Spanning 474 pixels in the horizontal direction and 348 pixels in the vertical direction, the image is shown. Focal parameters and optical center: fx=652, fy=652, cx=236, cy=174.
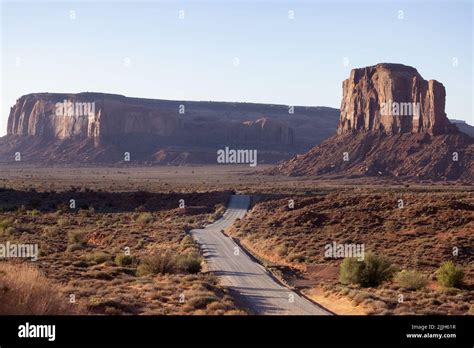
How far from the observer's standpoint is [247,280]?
1053 inches

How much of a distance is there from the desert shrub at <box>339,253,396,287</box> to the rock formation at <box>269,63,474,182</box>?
280 ft

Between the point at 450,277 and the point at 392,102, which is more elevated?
the point at 392,102

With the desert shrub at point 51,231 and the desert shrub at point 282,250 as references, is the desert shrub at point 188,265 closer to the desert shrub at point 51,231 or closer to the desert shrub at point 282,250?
the desert shrub at point 282,250

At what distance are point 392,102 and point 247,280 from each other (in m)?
112

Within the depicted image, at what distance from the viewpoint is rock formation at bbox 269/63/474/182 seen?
370 feet

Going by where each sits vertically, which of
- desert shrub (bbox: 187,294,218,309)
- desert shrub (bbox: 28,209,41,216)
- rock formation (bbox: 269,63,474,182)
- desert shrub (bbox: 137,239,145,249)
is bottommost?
desert shrub (bbox: 137,239,145,249)

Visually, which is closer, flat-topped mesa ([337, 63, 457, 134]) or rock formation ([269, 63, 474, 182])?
rock formation ([269, 63, 474, 182])

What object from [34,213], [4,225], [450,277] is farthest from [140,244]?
[34,213]

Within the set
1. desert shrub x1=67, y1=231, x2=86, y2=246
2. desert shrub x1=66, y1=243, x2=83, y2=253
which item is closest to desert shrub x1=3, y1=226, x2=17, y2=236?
desert shrub x1=67, y1=231, x2=86, y2=246

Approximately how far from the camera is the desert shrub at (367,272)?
86.3ft

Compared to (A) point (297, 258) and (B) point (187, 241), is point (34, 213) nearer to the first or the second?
(B) point (187, 241)

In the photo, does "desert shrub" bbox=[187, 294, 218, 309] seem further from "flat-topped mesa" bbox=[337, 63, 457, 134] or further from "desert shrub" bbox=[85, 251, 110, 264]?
"flat-topped mesa" bbox=[337, 63, 457, 134]

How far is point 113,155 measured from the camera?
608 ft
